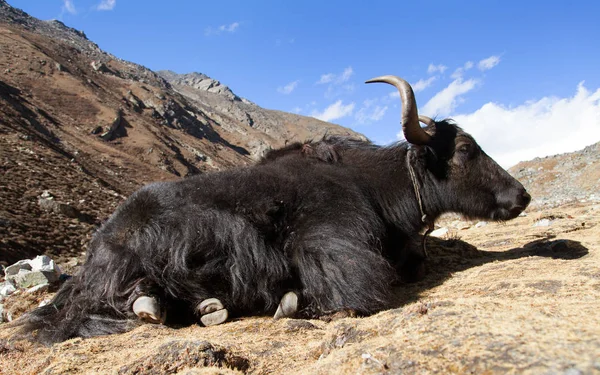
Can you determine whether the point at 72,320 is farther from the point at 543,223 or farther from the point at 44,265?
the point at 543,223

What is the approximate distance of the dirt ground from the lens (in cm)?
130

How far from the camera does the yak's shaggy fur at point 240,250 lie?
2.96 m

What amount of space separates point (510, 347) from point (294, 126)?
95.8 meters

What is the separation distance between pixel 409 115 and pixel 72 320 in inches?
128

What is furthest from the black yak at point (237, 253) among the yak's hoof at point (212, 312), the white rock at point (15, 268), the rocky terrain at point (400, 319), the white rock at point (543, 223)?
the white rock at point (543, 223)

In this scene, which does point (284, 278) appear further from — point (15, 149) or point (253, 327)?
point (15, 149)

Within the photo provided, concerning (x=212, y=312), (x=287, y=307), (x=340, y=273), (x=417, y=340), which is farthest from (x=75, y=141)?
(x=417, y=340)

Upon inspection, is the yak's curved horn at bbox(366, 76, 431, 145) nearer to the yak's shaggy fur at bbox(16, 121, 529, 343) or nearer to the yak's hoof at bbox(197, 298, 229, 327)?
the yak's shaggy fur at bbox(16, 121, 529, 343)

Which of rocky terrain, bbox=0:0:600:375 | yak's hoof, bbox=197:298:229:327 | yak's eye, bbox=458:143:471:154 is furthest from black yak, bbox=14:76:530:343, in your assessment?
yak's eye, bbox=458:143:471:154

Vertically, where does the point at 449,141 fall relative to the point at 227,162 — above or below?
below

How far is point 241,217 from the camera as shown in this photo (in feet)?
10.7

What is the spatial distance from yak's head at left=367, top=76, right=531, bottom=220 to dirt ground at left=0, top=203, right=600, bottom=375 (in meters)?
0.70

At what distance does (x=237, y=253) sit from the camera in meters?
3.14

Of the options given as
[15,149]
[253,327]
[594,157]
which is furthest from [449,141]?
[594,157]
